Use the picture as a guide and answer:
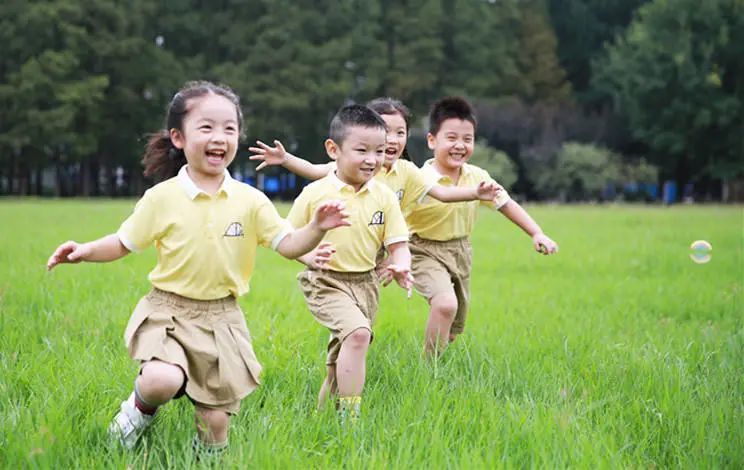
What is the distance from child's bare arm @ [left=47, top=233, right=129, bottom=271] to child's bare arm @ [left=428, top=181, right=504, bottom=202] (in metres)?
2.06

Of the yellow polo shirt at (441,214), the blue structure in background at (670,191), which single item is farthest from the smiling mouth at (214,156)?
the blue structure in background at (670,191)

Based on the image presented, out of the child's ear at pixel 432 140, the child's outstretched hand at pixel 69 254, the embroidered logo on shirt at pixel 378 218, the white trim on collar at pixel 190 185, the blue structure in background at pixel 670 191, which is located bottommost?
the blue structure in background at pixel 670 191

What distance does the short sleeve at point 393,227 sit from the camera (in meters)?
4.24

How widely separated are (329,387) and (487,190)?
1.41 m

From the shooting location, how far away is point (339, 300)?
4129 millimetres

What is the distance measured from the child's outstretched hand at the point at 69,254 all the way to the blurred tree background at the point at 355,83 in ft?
109

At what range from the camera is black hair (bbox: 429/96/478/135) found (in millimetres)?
5219

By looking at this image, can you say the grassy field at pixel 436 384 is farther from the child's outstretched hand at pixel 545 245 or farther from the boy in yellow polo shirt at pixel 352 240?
the child's outstretched hand at pixel 545 245

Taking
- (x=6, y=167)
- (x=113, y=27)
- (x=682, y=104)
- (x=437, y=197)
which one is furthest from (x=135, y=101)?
(x=437, y=197)

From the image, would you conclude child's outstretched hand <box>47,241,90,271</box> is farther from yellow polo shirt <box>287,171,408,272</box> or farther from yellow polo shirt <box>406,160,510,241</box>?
yellow polo shirt <box>406,160,510,241</box>

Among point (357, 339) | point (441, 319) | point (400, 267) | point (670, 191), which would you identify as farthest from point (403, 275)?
point (670, 191)

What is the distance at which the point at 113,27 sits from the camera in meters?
39.9

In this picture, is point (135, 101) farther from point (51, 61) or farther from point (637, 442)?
point (637, 442)

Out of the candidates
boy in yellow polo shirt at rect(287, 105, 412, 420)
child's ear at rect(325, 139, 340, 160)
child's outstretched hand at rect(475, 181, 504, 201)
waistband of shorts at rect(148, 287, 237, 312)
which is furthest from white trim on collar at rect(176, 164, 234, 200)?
child's outstretched hand at rect(475, 181, 504, 201)
